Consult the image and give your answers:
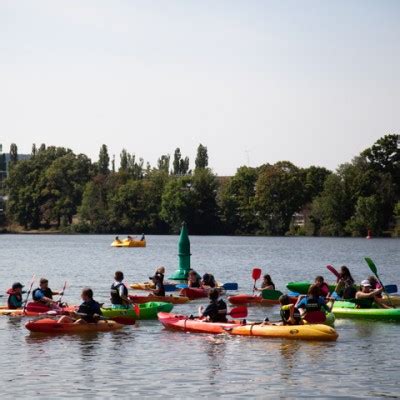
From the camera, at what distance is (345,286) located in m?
31.2

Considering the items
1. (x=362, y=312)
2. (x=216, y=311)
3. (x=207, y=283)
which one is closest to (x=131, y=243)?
(x=207, y=283)

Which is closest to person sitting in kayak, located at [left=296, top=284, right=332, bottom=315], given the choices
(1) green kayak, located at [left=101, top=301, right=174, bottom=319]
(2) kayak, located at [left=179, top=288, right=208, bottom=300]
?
(1) green kayak, located at [left=101, top=301, right=174, bottom=319]

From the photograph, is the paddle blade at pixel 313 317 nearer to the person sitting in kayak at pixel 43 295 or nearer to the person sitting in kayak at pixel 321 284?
the person sitting in kayak at pixel 321 284

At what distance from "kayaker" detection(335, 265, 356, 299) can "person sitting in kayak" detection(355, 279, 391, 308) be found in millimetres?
693

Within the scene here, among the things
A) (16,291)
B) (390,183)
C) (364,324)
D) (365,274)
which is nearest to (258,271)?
(364,324)

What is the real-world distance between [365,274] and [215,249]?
35.5 meters

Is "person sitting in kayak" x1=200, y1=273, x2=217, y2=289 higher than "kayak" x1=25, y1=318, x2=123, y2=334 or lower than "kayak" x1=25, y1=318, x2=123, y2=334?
higher

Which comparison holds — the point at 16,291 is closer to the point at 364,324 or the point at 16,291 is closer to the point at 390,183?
the point at 364,324

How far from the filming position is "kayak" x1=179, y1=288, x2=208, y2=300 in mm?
36188

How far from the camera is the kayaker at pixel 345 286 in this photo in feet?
101

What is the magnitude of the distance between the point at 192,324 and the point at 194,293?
32.0ft

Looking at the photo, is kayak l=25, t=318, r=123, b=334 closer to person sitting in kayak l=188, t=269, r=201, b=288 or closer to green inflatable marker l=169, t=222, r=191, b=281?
person sitting in kayak l=188, t=269, r=201, b=288

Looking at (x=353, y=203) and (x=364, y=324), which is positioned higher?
(x=353, y=203)

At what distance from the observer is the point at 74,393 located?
1891 centimetres
